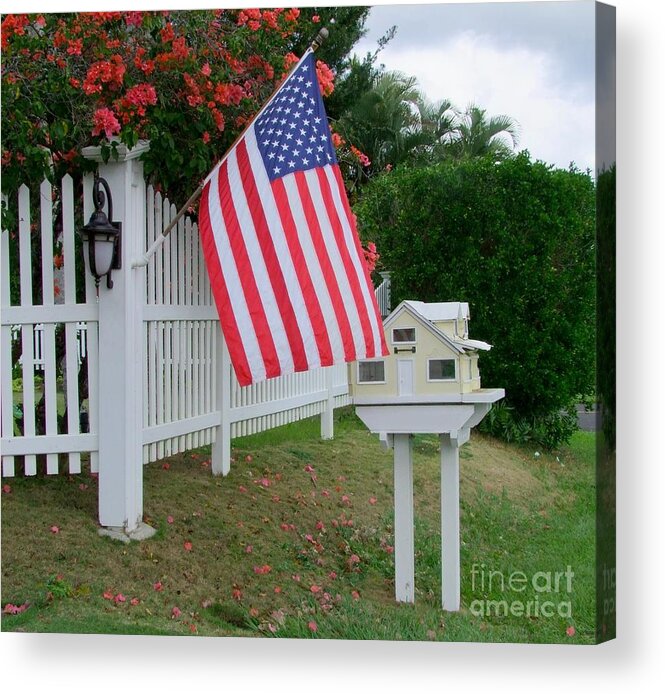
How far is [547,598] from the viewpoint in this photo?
4922 millimetres

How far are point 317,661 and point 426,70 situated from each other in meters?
2.96

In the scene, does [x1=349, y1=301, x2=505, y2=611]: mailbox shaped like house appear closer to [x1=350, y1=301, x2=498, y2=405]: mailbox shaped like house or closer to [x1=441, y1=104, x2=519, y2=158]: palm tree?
[x1=350, y1=301, x2=498, y2=405]: mailbox shaped like house

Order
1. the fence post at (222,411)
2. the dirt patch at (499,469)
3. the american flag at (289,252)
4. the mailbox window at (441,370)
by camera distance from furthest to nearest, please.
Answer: the fence post at (222,411) < the dirt patch at (499,469) < the mailbox window at (441,370) < the american flag at (289,252)

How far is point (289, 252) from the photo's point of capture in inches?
183

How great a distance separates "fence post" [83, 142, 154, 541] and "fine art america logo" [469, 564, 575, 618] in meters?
1.75

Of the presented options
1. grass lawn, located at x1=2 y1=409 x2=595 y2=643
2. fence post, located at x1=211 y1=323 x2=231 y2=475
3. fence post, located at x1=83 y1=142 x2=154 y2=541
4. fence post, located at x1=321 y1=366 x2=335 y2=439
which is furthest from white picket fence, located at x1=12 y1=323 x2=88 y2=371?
fence post, located at x1=321 y1=366 x2=335 y2=439

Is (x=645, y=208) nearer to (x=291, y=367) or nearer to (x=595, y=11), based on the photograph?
(x=595, y=11)

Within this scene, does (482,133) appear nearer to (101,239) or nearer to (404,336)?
(404,336)

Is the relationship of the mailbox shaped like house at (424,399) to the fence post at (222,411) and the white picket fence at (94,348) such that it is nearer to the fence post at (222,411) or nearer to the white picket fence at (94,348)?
the white picket fence at (94,348)

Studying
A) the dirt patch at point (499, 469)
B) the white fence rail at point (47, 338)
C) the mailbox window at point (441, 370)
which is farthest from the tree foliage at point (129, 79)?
the dirt patch at point (499, 469)

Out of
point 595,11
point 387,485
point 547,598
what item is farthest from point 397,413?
point 595,11

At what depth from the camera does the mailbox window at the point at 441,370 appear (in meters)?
4.87

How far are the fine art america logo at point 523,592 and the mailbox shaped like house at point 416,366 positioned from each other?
0.93 metres

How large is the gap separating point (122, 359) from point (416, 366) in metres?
1.46
